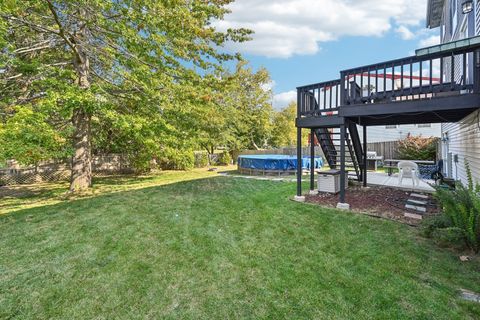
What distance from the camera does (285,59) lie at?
79.7 ft

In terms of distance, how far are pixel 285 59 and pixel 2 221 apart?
23519 mm

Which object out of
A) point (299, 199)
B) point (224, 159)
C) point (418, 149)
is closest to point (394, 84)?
point (299, 199)

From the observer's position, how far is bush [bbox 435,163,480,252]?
3473mm

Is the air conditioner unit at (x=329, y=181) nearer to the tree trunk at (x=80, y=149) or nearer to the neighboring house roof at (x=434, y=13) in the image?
the tree trunk at (x=80, y=149)

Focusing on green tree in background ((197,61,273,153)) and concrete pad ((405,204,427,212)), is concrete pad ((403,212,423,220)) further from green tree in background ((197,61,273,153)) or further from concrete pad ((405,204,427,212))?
green tree in background ((197,61,273,153))

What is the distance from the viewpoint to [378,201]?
6.36 m

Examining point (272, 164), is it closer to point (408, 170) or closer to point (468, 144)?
point (408, 170)

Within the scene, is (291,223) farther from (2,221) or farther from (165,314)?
(2,221)

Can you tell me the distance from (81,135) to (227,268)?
8239 millimetres

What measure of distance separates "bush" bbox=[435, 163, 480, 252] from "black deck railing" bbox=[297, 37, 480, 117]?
1.79m

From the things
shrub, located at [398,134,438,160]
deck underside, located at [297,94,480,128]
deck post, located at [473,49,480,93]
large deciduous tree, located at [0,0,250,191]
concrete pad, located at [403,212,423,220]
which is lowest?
concrete pad, located at [403,212,423,220]

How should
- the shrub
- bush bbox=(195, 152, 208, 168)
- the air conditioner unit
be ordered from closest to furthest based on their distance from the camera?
the air conditioner unit
the shrub
bush bbox=(195, 152, 208, 168)

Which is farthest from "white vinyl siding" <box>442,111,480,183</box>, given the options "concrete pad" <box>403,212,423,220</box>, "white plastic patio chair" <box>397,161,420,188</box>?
"concrete pad" <box>403,212,423,220</box>

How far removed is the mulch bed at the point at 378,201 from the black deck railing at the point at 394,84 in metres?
2.25
